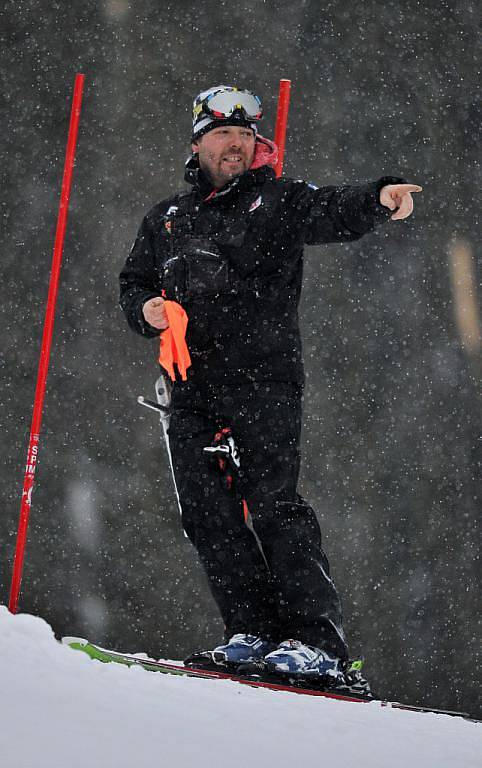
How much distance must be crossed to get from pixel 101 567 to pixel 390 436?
2.49 meters

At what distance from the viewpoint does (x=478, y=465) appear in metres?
9.01

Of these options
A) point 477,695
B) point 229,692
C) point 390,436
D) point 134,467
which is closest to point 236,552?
point 229,692

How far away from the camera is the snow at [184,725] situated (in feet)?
8.24

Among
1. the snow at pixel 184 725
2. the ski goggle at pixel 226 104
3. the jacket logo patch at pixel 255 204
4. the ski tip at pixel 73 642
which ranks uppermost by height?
the ski goggle at pixel 226 104

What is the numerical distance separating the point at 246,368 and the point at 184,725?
172cm

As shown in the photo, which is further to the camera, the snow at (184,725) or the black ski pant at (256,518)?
the black ski pant at (256,518)

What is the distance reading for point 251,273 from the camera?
4285 millimetres

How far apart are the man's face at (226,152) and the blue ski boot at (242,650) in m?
1.78

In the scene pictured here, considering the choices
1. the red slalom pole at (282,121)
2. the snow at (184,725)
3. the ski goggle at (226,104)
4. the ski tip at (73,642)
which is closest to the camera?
the snow at (184,725)

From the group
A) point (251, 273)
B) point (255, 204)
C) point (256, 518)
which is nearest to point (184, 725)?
point (256, 518)

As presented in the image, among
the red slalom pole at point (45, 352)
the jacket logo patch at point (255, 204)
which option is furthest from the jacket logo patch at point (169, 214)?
the red slalom pole at point (45, 352)

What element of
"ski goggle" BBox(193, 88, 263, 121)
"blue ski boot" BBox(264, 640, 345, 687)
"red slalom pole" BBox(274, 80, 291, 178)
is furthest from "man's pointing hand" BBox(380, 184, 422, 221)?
"blue ski boot" BBox(264, 640, 345, 687)

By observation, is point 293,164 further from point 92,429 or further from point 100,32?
point 92,429

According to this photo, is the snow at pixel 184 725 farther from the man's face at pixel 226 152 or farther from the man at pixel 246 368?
the man's face at pixel 226 152
